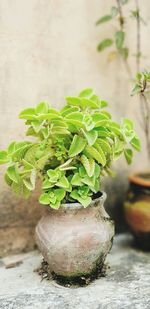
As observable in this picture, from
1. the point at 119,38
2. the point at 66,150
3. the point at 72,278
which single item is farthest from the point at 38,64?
the point at 72,278

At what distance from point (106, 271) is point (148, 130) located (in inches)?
47.7

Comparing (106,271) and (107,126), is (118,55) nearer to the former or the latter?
(107,126)

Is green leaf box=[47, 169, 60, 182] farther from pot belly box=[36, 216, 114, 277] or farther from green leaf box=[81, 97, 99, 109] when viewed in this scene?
green leaf box=[81, 97, 99, 109]

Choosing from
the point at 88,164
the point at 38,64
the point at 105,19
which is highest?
the point at 105,19

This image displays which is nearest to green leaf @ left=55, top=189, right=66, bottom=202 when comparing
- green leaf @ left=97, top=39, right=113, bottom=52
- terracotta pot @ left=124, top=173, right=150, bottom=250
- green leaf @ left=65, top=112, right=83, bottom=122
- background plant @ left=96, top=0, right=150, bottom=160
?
green leaf @ left=65, top=112, right=83, bottom=122

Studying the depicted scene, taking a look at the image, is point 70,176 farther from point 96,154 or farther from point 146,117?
point 146,117

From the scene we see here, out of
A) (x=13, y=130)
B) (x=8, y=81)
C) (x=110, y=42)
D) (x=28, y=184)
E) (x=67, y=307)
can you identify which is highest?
(x=110, y=42)

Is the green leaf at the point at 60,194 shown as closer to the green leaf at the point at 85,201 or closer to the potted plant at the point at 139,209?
the green leaf at the point at 85,201

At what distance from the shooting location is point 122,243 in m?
3.21

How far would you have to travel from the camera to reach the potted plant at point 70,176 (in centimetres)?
240

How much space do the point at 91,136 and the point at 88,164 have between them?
6.5 inches

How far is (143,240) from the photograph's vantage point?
3.03m

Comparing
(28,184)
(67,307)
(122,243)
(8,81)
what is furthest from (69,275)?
(8,81)

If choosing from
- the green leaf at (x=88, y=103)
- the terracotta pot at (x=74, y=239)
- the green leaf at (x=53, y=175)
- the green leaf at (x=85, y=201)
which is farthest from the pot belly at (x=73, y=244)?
the green leaf at (x=88, y=103)
